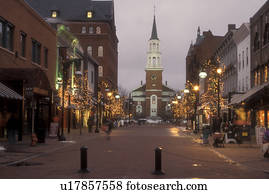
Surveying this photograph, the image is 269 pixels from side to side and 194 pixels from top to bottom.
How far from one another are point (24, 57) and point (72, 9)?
→ 6416 cm

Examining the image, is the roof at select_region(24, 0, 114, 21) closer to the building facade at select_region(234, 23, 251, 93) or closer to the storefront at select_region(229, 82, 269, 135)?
the building facade at select_region(234, 23, 251, 93)

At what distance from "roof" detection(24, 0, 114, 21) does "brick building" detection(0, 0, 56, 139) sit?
184ft

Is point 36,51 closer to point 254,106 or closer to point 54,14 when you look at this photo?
point 254,106

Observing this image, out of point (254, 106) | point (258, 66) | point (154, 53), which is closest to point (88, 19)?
point (258, 66)

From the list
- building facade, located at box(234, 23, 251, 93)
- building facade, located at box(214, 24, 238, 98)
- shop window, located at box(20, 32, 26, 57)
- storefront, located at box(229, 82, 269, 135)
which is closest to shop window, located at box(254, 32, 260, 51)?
building facade, located at box(234, 23, 251, 93)

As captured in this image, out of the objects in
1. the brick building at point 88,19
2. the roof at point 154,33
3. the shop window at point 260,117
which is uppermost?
the roof at point 154,33

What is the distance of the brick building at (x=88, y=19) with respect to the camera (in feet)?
317

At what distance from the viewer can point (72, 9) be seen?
97250 millimetres

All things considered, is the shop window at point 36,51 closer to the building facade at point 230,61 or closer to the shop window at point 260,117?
the shop window at point 260,117

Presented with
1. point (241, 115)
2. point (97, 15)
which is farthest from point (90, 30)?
point (241, 115)

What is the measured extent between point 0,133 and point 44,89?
12.9 ft

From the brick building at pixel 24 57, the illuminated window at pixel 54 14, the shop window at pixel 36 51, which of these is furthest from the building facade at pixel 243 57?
the illuminated window at pixel 54 14

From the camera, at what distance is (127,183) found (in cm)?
1021

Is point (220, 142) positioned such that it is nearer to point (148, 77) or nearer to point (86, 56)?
point (86, 56)
